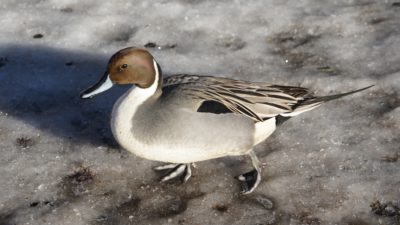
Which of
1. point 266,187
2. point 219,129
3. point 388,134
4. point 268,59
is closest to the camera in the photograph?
point 219,129

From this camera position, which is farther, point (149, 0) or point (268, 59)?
point (149, 0)

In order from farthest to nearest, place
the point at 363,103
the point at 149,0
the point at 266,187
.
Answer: the point at 149,0 → the point at 363,103 → the point at 266,187

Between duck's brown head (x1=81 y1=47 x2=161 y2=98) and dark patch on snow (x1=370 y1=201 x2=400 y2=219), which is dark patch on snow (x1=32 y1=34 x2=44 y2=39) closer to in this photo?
duck's brown head (x1=81 y1=47 x2=161 y2=98)

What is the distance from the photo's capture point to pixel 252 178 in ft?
13.1

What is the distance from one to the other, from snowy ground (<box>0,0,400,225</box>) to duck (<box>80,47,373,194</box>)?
0.94ft

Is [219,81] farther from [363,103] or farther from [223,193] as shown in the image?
[363,103]

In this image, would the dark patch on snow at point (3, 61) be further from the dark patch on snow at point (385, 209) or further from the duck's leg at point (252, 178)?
the dark patch on snow at point (385, 209)

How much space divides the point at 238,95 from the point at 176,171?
0.65 metres

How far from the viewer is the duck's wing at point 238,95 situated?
12.2 ft

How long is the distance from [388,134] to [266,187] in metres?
0.96

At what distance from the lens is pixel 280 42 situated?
17.6ft

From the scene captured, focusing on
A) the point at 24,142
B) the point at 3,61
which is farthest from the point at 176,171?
the point at 3,61

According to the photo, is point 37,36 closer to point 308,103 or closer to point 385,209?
point 308,103

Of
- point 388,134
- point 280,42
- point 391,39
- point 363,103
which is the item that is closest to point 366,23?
point 391,39
